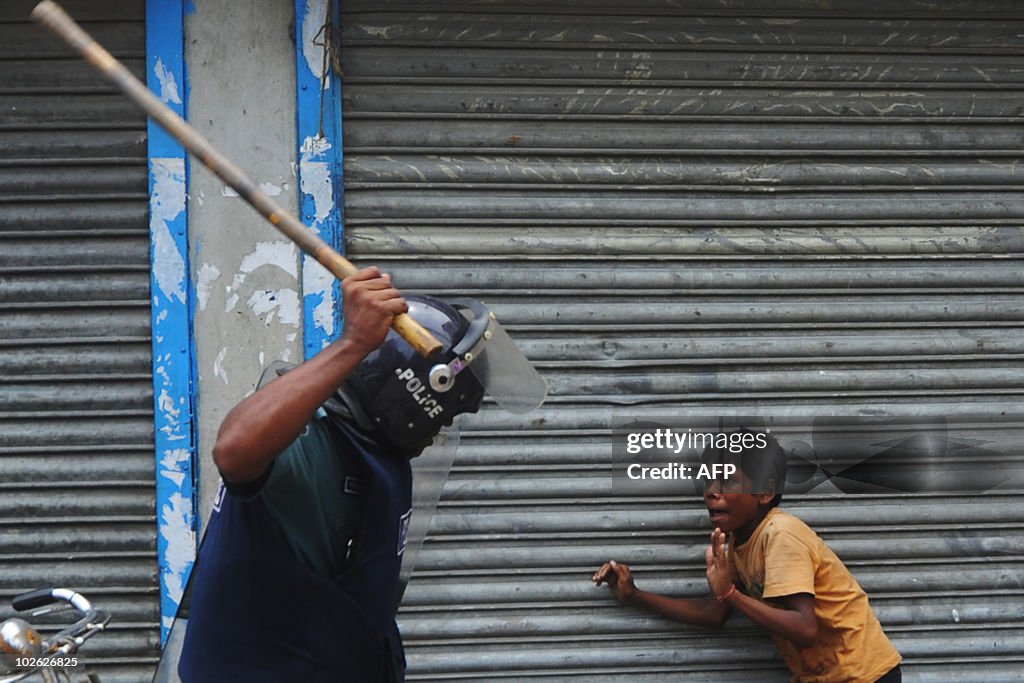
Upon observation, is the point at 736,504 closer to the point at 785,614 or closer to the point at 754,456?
the point at 754,456

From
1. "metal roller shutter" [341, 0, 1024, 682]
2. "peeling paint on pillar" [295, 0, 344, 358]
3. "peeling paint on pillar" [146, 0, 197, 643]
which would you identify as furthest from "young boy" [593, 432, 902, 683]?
"peeling paint on pillar" [146, 0, 197, 643]

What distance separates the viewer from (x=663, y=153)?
15.7 feet


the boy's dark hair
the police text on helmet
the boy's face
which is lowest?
the boy's face

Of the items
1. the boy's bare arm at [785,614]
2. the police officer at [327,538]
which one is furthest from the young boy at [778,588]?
the police officer at [327,538]

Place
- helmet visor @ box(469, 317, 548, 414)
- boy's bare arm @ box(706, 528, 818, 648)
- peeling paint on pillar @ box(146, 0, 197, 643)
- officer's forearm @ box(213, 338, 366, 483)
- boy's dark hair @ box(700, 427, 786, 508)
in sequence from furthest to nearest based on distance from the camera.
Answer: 1. boy's dark hair @ box(700, 427, 786, 508)
2. peeling paint on pillar @ box(146, 0, 197, 643)
3. boy's bare arm @ box(706, 528, 818, 648)
4. helmet visor @ box(469, 317, 548, 414)
5. officer's forearm @ box(213, 338, 366, 483)

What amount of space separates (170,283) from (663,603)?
2183 mm

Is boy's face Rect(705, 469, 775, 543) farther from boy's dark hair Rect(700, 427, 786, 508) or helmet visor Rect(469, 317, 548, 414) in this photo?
helmet visor Rect(469, 317, 548, 414)

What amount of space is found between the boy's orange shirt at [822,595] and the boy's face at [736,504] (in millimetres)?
58

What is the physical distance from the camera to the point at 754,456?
4680 millimetres

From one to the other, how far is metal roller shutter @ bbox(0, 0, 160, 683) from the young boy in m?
1.80

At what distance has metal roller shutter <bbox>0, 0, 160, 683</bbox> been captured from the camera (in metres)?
4.52

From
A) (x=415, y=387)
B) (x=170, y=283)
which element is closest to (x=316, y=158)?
(x=170, y=283)

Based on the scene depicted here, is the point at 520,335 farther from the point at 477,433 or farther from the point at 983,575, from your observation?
the point at 983,575

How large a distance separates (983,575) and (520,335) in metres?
2.09
